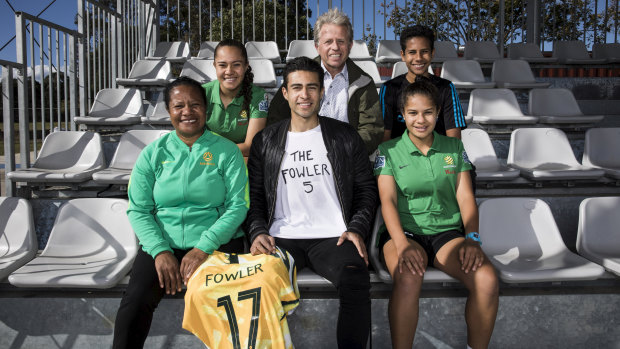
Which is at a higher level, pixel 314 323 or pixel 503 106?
pixel 503 106

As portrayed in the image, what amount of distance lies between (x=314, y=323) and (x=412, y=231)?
1.95 feet

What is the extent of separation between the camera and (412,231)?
1.91m

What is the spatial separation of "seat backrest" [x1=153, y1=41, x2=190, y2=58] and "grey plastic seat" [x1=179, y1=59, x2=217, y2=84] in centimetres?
112

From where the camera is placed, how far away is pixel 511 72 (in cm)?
466

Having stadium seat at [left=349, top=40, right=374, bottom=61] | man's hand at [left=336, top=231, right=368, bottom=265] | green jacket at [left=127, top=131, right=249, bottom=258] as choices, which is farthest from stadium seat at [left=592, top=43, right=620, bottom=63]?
green jacket at [left=127, top=131, right=249, bottom=258]

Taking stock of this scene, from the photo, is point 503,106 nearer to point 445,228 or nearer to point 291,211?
point 445,228

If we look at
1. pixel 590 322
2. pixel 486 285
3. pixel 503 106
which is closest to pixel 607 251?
pixel 590 322

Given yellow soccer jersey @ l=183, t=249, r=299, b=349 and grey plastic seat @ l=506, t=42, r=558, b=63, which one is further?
grey plastic seat @ l=506, t=42, r=558, b=63

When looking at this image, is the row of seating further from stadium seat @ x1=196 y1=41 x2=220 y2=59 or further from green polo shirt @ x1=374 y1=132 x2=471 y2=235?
stadium seat @ x1=196 y1=41 x2=220 y2=59

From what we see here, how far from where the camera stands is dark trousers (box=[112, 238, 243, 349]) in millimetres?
1533

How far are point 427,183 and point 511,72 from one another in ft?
11.2

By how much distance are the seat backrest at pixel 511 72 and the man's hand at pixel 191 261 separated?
13.0 ft

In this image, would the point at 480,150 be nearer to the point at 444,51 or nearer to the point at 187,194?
the point at 187,194

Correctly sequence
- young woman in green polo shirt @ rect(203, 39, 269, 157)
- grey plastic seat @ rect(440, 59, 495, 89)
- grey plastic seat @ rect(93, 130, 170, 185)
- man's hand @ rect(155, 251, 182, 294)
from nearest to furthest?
man's hand @ rect(155, 251, 182, 294), young woman in green polo shirt @ rect(203, 39, 269, 157), grey plastic seat @ rect(93, 130, 170, 185), grey plastic seat @ rect(440, 59, 495, 89)
